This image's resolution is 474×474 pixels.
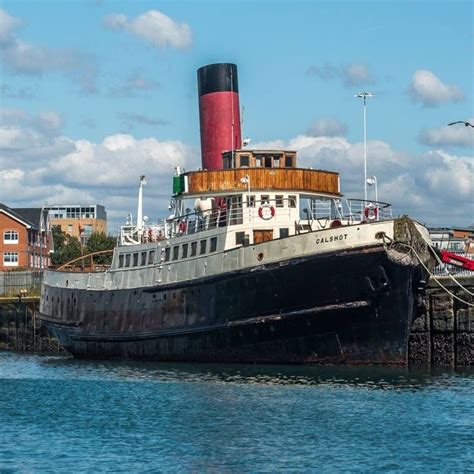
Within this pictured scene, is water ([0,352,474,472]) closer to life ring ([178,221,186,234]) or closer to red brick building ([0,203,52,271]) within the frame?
life ring ([178,221,186,234])

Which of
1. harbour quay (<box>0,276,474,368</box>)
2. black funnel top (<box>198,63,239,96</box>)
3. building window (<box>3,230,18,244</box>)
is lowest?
harbour quay (<box>0,276,474,368</box>)

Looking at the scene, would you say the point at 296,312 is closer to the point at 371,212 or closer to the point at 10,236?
the point at 371,212

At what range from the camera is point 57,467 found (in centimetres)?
2531

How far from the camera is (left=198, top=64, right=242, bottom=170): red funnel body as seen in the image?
48.8 m

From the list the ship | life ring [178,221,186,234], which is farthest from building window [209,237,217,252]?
life ring [178,221,186,234]

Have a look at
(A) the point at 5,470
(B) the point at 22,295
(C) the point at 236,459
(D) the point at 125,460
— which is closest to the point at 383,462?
(C) the point at 236,459

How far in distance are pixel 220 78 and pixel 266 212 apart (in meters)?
8.07

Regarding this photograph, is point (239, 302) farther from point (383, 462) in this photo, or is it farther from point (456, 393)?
point (383, 462)

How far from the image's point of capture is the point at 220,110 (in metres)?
48.8

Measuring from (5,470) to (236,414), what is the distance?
801 centimetres

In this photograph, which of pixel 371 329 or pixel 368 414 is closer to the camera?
pixel 368 414

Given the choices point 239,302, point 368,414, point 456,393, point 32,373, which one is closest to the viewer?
point 368,414

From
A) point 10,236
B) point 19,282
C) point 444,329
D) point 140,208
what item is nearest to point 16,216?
point 10,236

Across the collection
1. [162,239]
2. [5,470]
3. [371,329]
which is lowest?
[5,470]
